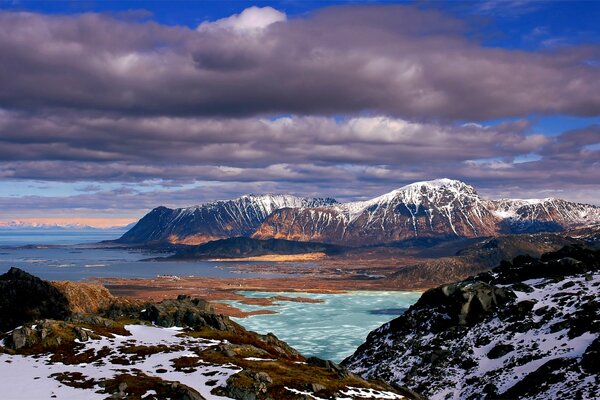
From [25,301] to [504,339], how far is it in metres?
120

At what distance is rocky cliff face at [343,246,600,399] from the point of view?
284ft

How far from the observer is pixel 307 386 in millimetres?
67625

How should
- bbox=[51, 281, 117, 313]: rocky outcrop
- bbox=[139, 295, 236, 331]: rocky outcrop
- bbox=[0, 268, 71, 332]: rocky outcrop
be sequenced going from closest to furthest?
1. bbox=[139, 295, 236, 331]: rocky outcrop
2. bbox=[0, 268, 71, 332]: rocky outcrop
3. bbox=[51, 281, 117, 313]: rocky outcrop

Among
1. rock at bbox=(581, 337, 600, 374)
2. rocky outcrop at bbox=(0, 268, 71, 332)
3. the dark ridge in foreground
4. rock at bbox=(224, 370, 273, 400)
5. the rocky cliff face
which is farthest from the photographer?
rocky outcrop at bbox=(0, 268, 71, 332)

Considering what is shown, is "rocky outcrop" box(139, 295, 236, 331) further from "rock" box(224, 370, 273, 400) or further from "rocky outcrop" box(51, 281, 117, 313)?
"rocky outcrop" box(51, 281, 117, 313)

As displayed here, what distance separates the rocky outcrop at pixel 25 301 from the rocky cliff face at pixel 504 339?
82316 millimetres

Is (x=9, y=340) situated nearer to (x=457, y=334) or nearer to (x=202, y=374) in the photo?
(x=202, y=374)

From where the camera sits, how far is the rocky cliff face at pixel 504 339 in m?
86.7

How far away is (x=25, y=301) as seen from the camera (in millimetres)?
150125

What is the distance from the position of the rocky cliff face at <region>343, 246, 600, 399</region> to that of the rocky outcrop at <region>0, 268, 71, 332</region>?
82.3m

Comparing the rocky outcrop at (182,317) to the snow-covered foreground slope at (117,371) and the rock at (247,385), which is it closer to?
the snow-covered foreground slope at (117,371)

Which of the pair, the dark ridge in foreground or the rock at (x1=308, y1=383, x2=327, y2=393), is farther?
the rock at (x1=308, y1=383, x2=327, y2=393)

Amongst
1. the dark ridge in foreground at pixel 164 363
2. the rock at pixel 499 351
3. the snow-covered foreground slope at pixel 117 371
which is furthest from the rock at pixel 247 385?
the rock at pixel 499 351

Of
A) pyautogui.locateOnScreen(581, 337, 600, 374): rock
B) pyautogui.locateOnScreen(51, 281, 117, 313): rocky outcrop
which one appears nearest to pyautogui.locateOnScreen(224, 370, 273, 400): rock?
pyautogui.locateOnScreen(581, 337, 600, 374): rock
